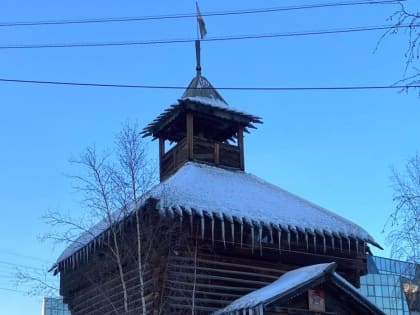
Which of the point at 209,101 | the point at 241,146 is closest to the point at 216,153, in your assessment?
the point at 241,146

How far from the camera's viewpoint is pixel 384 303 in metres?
81.9

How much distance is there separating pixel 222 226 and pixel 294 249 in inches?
119

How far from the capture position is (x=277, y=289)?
18531mm

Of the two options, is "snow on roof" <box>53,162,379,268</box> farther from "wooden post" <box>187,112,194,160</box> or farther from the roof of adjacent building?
the roof of adjacent building

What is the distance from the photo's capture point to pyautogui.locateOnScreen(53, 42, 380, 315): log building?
18.9 meters

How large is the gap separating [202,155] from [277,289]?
23.7 ft

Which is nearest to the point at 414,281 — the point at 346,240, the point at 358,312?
the point at 358,312

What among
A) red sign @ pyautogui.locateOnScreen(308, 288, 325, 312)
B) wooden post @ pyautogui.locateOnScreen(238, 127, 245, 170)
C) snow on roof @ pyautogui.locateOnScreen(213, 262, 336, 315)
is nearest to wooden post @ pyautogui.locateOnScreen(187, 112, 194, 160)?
wooden post @ pyautogui.locateOnScreen(238, 127, 245, 170)

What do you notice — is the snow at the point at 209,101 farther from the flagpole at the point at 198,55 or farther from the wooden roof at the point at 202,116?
the flagpole at the point at 198,55

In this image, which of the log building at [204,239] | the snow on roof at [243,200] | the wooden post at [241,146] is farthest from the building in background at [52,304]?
the wooden post at [241,146]

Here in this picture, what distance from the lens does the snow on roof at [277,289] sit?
17.8 metres

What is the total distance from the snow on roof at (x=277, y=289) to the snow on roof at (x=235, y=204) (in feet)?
5.75

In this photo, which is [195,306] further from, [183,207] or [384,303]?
[384,303]

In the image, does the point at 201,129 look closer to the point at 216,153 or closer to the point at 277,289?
the point at 216,153
